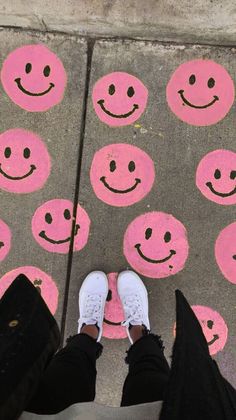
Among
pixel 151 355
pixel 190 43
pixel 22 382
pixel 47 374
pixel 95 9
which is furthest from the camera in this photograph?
pixel 190 43

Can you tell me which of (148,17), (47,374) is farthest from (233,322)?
(148,17)

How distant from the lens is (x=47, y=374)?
156cm

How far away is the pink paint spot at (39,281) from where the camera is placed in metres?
2.20

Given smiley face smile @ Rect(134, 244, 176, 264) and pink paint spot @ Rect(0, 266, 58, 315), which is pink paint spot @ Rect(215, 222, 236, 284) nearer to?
smiley face smile @ Rect(134, 244, 176, 264)

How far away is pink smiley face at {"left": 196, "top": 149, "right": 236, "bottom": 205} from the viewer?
2.21 metres

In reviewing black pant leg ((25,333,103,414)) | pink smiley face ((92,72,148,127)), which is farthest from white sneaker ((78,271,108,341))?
pink smiley face ((92,72,148,127))

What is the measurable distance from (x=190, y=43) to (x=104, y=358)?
1.75 metres

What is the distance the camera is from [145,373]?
1634 millimetres

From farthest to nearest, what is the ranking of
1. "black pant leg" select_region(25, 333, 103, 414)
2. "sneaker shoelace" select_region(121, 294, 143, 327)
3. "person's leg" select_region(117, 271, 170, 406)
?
"sneaker shoelace" select_region(121, 294, 143, 327) → "person's leg" select_region(117, 271, 170, 406) → "black pant leg" select_region(25, 333, 103, 414)

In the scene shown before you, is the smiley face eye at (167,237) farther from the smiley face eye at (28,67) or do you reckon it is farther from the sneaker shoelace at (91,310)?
the smiley face eye at (28,67)

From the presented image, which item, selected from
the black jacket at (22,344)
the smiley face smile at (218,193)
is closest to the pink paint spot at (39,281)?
the black jacket at (22,344)

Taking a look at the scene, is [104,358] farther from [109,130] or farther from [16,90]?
[16,90]

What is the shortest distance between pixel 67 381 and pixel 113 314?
0.74m

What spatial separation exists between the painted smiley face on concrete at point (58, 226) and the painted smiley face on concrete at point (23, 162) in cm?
14
